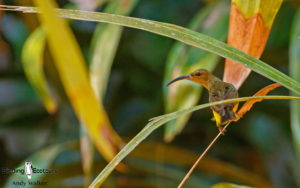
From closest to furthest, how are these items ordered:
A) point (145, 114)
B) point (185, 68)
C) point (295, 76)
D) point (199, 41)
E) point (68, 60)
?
point (68, 60), point (199, 41), point (295, 76), point (185, 68), point (145, 114)

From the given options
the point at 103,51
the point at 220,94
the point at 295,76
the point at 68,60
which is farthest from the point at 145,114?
the point at 68,60

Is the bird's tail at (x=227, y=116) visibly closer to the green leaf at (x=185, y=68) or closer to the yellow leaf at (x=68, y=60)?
the yellow leaf at (x=68, y=60)

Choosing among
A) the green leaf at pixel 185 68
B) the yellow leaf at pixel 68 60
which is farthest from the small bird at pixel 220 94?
the green leaf at pixel 185 68

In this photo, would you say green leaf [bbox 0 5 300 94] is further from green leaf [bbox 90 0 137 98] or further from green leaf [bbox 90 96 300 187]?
green leaf [bbox 90 0 137 98]

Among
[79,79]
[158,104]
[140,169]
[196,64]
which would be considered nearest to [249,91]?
[158,104]

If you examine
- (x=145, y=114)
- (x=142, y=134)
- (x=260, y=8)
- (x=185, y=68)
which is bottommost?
(x=142, y=134)

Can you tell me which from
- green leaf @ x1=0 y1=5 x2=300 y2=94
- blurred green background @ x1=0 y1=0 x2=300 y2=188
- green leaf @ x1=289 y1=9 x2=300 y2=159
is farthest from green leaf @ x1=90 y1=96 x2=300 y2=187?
blurred green background @ x1=0 y1=0 x2=300 y2=188

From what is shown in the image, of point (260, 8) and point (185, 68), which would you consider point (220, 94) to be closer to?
point (260, 8)

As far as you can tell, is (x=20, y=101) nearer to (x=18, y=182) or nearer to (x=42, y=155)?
(x=42, y=155)
